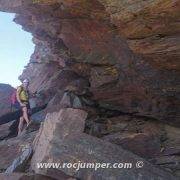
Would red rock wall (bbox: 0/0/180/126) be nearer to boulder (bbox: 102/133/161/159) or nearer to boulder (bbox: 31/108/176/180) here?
Answer: boulder (bbox: 102/133/161/159)

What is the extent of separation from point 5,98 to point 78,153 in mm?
12825

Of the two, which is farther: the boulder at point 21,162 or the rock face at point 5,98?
the rock face at point 5,98

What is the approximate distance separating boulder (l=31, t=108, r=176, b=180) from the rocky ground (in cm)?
4

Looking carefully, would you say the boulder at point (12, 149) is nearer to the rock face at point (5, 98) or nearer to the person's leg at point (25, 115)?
the person's leg at point (25, 115)

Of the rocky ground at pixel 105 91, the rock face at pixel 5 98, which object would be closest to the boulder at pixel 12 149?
the rocky ground at pixel 105 91

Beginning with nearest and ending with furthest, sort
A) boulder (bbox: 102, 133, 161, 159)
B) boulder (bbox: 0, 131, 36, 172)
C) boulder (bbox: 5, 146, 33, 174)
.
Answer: boulder (bbox: 5, 146, 33, 174) < boulder (bbox: 102, 133, 161, 159) < boulder (bbox: 0, 131, 36, 172)

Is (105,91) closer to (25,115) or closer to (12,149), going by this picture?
(25,115)

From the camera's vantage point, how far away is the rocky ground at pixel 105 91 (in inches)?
650

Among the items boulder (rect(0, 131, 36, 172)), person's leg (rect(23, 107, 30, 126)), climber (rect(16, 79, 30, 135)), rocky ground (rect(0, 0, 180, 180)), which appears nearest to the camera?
rocky ground (rect(0, 0, 180, 180))

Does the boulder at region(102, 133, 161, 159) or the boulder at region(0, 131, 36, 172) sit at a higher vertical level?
the boulder at region(102, 133, 161, 159)

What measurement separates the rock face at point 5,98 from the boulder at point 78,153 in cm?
862

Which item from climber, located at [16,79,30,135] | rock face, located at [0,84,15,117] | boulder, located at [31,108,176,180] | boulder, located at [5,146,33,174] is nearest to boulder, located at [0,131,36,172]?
boulder, located at [5,146,33,174]

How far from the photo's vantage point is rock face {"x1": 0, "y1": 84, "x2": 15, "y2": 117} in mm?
27156

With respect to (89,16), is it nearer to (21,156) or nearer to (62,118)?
(62,118)
